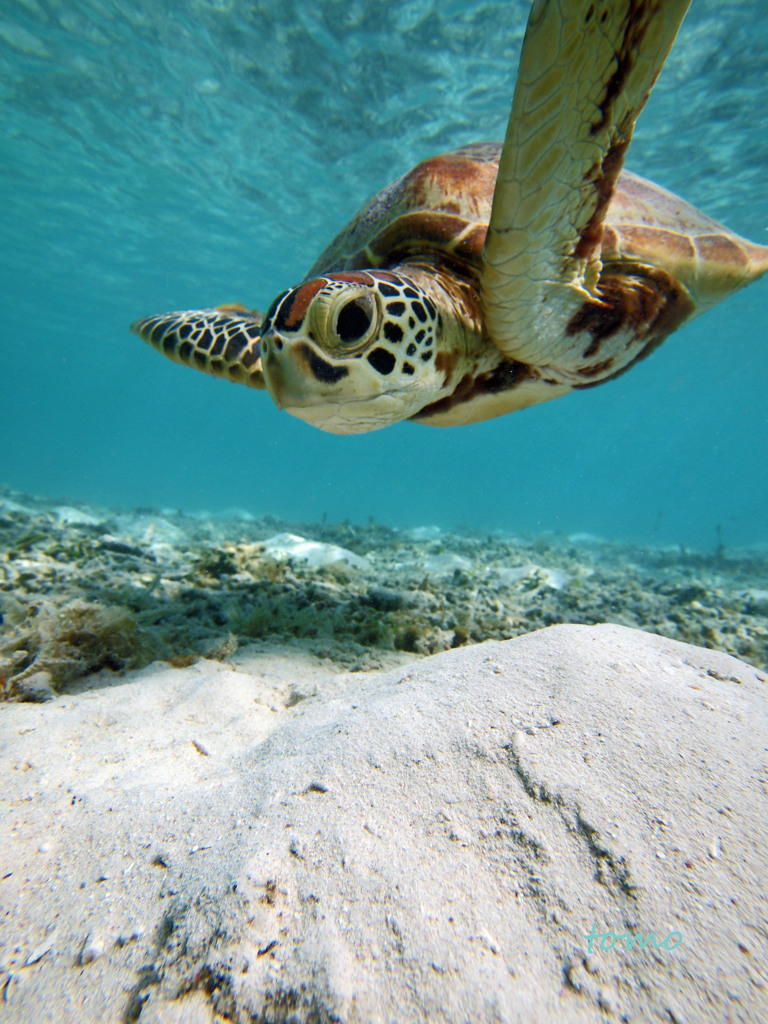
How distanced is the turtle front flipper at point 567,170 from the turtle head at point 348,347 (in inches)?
17.7

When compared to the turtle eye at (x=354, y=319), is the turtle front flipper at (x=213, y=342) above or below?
above

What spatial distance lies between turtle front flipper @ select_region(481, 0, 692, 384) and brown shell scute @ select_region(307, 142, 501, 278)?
0.61 meters

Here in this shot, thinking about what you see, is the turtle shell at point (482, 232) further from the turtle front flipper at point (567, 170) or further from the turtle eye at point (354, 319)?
the turtle eye at point (354, 319)

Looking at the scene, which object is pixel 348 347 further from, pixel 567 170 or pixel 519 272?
pixel 567 170

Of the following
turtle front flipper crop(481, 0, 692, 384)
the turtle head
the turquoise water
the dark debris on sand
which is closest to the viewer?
turtle front flipper crop(481, 0, 692, 384)

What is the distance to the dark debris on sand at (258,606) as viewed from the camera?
184 cm

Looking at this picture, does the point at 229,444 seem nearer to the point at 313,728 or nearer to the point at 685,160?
the point at 685,160

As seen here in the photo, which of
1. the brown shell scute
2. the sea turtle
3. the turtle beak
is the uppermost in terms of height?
the brown shell scute

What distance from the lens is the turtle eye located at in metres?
1.60

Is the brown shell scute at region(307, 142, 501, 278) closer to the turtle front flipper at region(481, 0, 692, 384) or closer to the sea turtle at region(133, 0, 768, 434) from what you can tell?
the sea turtle at region(133, 0, 768, 434)

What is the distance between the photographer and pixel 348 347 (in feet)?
5.34

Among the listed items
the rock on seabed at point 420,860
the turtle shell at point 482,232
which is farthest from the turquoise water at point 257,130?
the rock on seabed at point 420,860

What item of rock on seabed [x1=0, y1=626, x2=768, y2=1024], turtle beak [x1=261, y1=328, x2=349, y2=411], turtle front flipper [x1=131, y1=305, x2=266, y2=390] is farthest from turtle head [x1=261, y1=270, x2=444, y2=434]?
turtle front flipper [x1=131, y1=305, x2=266, y2=390]

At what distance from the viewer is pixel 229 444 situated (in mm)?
109188
